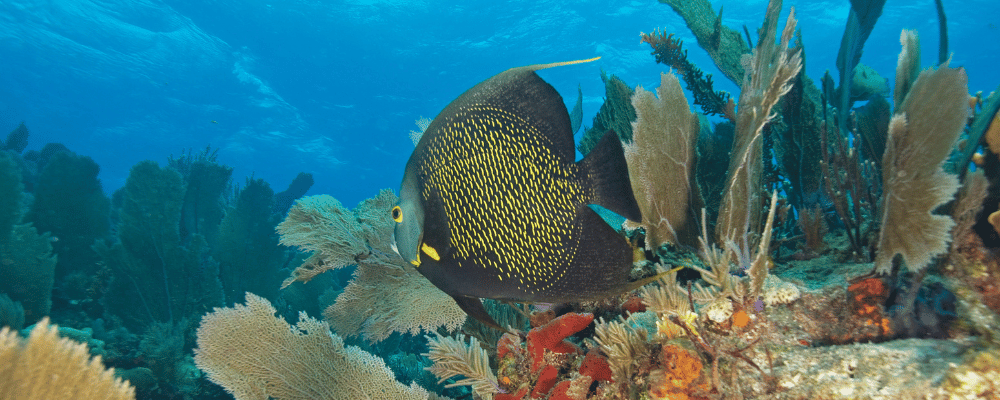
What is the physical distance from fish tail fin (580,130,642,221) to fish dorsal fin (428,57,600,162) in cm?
8

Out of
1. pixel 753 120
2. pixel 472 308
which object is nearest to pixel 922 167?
pixel 753 120

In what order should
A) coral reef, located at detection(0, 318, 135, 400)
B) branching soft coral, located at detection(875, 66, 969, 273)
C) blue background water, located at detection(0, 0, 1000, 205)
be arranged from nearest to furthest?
coral reef, located at detection(0, 318, 135, 400) → branching soft coral, located at detection(875, 66, 969, 273) → blue background water, located at detection(0, 0, 1000, 205)

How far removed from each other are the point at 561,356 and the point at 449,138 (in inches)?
54.6

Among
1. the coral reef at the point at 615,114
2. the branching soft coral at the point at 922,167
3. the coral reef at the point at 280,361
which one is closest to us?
the branching soft coral at the point at 922,167

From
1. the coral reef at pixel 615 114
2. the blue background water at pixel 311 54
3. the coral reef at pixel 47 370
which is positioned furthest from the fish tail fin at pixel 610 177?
the blue background water at pixel 311 54

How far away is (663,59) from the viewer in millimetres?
4480

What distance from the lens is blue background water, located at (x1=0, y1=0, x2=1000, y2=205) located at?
93.7ft

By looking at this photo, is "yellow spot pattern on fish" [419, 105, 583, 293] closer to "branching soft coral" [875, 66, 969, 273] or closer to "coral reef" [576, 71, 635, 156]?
"branching soft coral" [875, 66, 969, 273]

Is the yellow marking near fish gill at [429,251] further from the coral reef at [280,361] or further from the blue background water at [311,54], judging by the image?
the blue background water at [311,54]

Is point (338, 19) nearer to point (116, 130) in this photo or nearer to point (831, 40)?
point (116, 130)

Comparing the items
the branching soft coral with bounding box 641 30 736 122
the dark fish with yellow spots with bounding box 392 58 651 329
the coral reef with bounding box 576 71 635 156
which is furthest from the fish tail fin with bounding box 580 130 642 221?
the branching soft coral with bounding box 641 30 736 122

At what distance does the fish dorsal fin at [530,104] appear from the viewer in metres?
1.17

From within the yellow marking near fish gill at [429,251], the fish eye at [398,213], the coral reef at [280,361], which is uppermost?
the fish eye at [398,213]

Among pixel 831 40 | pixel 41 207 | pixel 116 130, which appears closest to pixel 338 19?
pixel 41 207
